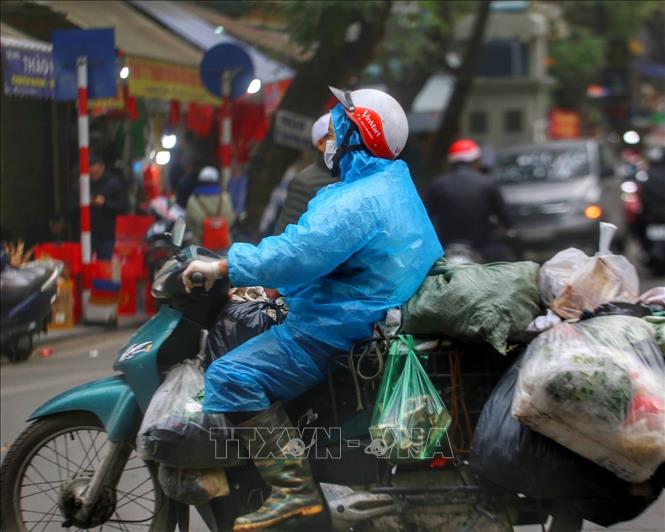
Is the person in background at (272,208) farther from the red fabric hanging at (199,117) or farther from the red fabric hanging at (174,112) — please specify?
the red fabric hanging at (174,112)

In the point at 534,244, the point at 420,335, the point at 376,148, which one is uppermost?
the point at 376,148

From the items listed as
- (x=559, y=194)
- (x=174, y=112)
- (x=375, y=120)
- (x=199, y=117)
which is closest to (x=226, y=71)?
(x=174, y=112)

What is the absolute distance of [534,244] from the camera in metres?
16.2

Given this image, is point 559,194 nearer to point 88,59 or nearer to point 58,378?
point 88,59

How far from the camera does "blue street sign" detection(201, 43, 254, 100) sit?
42.7 ft

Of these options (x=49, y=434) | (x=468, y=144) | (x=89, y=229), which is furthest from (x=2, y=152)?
(x=49, y=434)

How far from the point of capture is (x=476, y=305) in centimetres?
369

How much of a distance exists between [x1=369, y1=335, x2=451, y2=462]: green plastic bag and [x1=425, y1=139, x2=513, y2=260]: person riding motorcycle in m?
6.88

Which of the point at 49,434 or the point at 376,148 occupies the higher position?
the point at 376,148

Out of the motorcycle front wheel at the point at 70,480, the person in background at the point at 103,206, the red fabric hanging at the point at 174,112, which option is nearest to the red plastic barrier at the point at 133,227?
the person in background at the point at 103,206

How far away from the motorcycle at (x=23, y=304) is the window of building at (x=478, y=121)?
84.7 feet

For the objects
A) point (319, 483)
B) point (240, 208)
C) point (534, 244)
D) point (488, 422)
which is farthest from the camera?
point (534, 244)

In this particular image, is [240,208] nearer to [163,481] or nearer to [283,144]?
[283,144]

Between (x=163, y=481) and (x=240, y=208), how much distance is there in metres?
10.7
